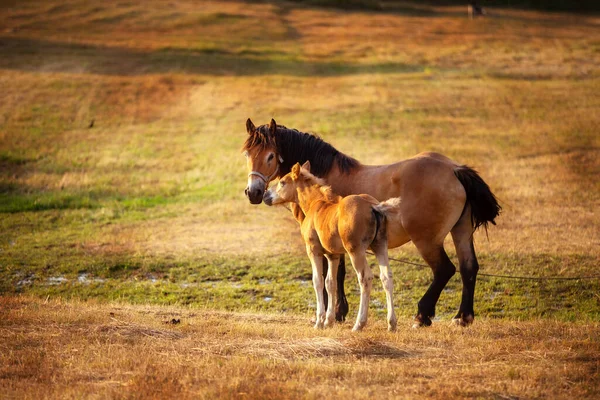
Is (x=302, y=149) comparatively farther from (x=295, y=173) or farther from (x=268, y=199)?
(x=268, y=199)

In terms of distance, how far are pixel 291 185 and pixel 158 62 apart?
1345 inches

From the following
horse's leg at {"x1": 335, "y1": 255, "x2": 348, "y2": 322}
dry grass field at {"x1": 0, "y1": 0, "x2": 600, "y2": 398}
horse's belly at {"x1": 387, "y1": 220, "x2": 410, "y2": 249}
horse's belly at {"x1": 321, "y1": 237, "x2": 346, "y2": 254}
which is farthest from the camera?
horse's leg at {"x1": 335, "y1": 255, "x2": 348, "y2": 322}

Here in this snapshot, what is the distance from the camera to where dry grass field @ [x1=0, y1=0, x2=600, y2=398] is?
7.62 m

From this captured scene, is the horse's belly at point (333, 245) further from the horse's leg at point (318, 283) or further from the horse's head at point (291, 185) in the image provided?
the horse's head at point (291, 185)

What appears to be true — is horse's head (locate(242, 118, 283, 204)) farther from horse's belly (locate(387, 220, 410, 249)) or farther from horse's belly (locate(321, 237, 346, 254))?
horse's belly (locate(387, 220, 410, 249))

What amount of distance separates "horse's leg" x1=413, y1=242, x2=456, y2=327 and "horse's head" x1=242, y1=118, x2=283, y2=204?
2.39 m

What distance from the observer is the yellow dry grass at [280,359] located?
22.5 feet

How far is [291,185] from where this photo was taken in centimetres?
1064

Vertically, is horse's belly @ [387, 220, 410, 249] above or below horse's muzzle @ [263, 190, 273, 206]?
below

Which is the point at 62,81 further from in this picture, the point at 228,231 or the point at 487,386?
the point at 487,386

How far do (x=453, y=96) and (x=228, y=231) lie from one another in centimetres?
1937

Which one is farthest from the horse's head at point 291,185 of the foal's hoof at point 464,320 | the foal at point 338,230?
the foal's hoof at point 464,320

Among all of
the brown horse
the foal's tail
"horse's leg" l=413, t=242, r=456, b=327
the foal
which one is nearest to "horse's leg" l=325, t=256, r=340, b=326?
the foal

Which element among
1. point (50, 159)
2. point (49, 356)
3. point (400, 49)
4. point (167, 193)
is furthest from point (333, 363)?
point (400, 49)
